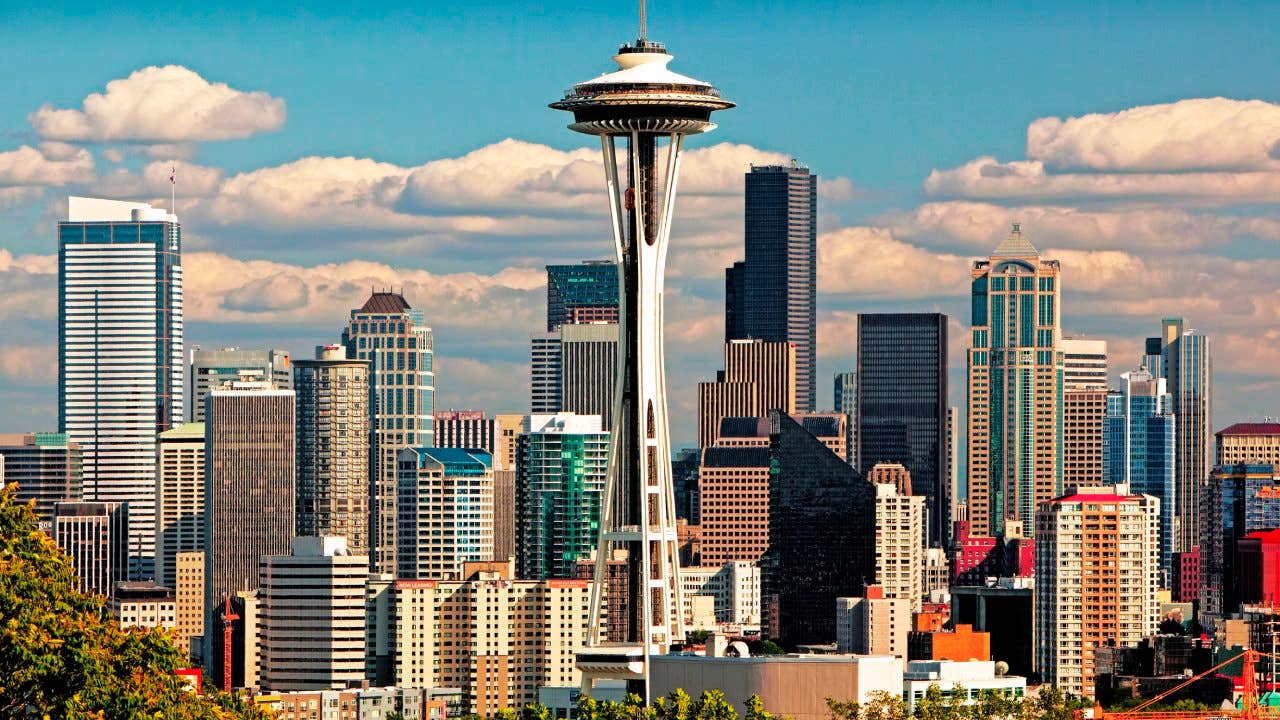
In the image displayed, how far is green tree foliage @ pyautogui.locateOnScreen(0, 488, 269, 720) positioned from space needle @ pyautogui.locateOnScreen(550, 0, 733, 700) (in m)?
78.4

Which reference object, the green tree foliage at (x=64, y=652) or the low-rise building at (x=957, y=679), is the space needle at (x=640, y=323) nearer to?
the low-rise building at (x=957, y=679)

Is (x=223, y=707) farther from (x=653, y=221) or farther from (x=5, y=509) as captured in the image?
(x=653, y=221)

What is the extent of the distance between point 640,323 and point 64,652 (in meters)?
89.2

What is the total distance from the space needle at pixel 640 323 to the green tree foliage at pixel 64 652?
7837 centimetres

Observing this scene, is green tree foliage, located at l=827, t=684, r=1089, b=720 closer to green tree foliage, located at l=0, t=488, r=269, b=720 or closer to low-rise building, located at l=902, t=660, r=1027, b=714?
low-rise building, located at l=902, t=660, r=1027, b=714

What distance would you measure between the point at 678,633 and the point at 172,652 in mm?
95080

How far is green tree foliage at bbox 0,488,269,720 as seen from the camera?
194 ft

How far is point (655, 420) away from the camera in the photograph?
148625 millimetres

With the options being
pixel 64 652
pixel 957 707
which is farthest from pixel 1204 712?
pixel 64 652

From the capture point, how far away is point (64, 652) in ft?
195

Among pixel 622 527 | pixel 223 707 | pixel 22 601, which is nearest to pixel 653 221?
pixel 622 527

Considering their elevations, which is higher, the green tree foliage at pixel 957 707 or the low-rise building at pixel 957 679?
the green tree foliage at pixel 957 707

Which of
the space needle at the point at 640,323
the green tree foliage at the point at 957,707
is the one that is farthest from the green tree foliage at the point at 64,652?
the space needle at the point at 640,323

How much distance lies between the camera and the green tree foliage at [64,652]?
194ft
